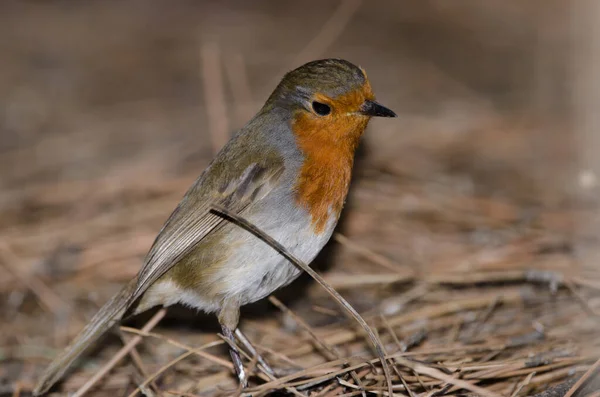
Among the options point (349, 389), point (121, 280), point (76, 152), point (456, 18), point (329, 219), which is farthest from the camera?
point (456, 18)

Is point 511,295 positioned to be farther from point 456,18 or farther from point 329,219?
point 456,18

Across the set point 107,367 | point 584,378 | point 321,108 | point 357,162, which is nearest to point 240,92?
point 357,162

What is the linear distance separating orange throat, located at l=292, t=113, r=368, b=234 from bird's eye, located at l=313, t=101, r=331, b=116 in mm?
41

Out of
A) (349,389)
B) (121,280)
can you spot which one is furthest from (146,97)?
(349,389)

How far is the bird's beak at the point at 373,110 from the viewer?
3.46m

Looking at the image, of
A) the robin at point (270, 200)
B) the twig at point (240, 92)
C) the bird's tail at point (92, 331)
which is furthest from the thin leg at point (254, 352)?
the twig at point (240, 92)

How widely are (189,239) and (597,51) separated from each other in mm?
4798

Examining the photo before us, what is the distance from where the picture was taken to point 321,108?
3.54 m

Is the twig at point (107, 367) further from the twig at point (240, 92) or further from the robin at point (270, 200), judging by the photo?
the twig at point (240, 92)

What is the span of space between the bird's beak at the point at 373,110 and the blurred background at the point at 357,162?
3.92 ft

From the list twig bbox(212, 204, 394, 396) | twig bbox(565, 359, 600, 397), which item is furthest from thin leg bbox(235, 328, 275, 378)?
twig bbox(565, 359, 600, 397)

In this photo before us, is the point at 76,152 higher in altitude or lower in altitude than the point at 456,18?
lower

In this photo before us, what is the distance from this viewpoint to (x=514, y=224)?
4.88 metres

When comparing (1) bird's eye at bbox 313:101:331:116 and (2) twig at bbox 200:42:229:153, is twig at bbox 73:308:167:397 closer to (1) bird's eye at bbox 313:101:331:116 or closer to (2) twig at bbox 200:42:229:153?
(1) bird's eye at bbox 313:101:331:116
